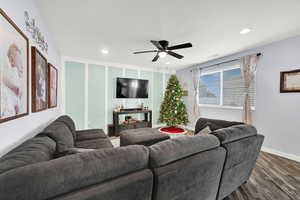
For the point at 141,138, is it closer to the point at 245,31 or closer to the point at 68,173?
the point at 68,173

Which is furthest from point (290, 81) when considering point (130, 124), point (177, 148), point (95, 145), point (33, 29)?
point (33, 29)

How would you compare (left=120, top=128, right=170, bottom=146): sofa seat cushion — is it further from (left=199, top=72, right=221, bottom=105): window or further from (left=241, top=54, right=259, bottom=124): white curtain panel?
(left=199, top=72, right=221, bottom=105): window

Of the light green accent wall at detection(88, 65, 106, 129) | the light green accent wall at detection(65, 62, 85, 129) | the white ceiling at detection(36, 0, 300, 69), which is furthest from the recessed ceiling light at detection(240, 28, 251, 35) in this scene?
the light green accent wall at detection(65, 62, 85, 129)

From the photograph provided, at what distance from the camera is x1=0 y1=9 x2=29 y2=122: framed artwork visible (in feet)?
3.24

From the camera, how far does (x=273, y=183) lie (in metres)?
1.94

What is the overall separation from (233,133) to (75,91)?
4081 millimetres

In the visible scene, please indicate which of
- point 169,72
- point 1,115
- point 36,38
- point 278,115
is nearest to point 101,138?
point 1,115

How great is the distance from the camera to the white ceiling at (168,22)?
5.71ft

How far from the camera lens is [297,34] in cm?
259

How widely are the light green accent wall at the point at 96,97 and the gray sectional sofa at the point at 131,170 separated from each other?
276 cm


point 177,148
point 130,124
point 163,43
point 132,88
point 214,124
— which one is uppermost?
point 163,43

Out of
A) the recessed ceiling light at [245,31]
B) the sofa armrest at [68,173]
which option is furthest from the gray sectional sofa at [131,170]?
the recessed ceiling light at [245,31]

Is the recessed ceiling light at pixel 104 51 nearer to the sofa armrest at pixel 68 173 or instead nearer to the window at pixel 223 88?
the sofa armrest at pixel 68 173

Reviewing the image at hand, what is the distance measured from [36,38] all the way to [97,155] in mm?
1873
